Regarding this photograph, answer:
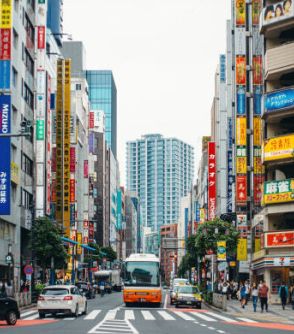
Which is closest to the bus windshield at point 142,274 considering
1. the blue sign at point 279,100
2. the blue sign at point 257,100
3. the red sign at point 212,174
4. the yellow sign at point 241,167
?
the blue sign at point 279,100

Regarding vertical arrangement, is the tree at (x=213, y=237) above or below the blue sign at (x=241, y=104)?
below

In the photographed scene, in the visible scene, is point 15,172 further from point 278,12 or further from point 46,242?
point 278,12

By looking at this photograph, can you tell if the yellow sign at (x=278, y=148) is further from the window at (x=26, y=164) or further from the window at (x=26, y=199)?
the window at (x=26, y=199)

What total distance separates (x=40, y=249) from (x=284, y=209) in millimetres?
20305

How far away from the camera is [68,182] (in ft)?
320

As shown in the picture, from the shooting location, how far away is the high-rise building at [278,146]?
64.4m

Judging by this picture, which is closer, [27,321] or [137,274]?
[27,321]

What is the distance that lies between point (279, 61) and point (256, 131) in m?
10.2

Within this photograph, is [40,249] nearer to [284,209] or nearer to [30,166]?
[30,166]

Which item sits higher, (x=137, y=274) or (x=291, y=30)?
(x=291, y=30)

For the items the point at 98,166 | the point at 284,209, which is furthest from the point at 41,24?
the point at 98,166

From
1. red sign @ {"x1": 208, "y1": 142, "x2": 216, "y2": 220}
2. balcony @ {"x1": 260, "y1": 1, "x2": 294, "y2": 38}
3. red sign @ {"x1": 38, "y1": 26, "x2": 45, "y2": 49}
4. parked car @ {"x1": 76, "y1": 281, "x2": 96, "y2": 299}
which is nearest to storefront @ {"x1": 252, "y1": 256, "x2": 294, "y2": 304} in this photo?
parked car @ {"x1": 76, "y1": 281, "x2": 96, "y2": 299}

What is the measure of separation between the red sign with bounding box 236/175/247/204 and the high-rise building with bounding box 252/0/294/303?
6.42 m

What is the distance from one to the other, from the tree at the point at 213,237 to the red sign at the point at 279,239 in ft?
14.8
